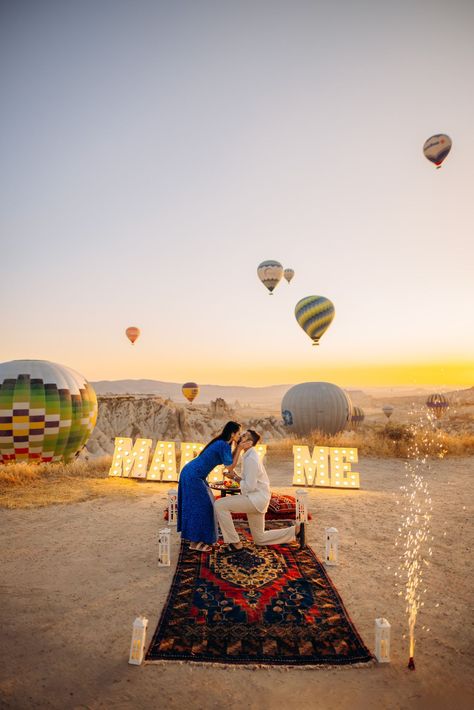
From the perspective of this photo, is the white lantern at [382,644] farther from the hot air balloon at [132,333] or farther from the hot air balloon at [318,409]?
the hot air balloon at [132,333]

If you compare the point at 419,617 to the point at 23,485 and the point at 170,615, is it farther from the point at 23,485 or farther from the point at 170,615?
the point at 23,485

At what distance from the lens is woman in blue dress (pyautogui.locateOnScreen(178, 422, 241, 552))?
7.39 m

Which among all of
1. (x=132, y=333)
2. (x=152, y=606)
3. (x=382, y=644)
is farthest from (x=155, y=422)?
(x=382, y=644)

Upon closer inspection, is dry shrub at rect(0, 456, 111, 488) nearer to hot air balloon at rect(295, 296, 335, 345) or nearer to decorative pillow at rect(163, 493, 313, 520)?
decorative pillow at rect(163, 493, 313, 520)

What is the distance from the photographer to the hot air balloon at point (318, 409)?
92.2 ft

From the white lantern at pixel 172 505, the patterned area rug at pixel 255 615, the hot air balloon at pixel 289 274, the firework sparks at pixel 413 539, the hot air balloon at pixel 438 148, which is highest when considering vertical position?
the hot air balloon at pixel 438 148

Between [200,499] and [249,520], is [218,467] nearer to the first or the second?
[249,520]

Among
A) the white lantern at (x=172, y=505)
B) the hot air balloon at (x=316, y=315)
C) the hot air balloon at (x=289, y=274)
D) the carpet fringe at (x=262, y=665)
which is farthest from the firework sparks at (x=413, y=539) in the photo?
the hot air balloon at (x=289, y=274)

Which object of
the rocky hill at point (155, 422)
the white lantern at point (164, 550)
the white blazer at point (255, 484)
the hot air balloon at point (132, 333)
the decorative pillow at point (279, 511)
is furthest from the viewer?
the hot air balloon at point (132, 333)

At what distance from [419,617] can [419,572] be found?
155cm

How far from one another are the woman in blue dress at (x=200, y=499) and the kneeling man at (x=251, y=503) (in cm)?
23

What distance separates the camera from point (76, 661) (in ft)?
15.1

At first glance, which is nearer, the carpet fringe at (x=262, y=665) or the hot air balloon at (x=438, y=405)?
the carpet fringe at (x=262, y=665)

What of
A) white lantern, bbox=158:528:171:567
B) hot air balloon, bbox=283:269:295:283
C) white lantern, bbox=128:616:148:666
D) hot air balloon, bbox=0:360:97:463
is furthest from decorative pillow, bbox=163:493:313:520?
hot air balloon, bbox=283:269:295:283
